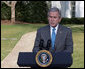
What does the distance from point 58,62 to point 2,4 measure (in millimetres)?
33649

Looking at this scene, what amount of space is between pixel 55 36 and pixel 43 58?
0.46 m

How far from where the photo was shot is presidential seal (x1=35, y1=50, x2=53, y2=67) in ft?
8.10

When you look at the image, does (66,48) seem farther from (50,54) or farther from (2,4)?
(2,4)

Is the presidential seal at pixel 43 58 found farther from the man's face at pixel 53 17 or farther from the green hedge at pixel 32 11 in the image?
the green hedge at pixel 32 11

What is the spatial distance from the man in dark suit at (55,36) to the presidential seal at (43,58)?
0.73 ft

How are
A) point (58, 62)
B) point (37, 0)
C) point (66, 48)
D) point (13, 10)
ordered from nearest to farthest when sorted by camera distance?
point (58, 62) < point (66, 48) < point (13, 10) < point (37, 0)

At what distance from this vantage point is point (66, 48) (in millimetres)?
2926

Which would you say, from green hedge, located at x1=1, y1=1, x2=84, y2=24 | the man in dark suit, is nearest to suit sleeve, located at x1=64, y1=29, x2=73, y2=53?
the man in dark suit

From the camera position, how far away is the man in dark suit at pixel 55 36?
2760 millimetres

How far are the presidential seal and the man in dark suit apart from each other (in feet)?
0.73

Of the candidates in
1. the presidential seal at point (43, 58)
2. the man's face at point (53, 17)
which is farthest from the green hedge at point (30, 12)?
the presidential seal at point (43, 58)

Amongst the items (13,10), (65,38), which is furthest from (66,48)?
(13,10)

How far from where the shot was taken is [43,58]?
8.22ft

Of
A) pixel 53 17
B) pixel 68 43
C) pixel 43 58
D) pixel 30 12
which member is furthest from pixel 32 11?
pixel 43 58
